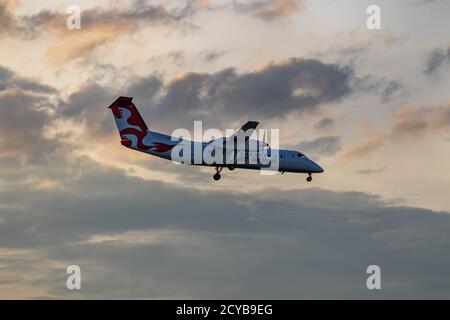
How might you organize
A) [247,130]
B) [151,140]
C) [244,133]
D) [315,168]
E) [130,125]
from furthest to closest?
1. [315,168]
2. [130,125]
3. [151,140]
4. [244,133]
5. [247,130]

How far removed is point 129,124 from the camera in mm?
79500

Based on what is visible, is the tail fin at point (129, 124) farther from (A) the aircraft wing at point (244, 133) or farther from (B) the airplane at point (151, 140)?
(A) the aircraft wing at point (244, 133)

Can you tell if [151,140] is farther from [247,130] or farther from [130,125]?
[247,130]

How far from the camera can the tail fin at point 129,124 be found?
78850 millimetres

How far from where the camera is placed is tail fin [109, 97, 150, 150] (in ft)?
259

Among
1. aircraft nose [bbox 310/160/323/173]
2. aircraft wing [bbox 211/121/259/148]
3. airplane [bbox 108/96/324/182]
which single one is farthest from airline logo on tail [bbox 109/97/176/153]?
aircraft nose [bbox 310/160/323/173]

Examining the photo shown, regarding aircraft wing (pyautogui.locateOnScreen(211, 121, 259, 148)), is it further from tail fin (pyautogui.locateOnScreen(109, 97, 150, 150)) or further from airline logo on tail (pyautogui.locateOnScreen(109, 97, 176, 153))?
tail fin (pyautogui.locateOnScreen(109, 97, 150, 150))

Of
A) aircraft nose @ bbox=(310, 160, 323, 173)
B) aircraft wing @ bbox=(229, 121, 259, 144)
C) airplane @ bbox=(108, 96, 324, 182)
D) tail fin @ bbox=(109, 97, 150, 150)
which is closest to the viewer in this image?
aircraft wing @ bbox=(229, 121, 259, 144)

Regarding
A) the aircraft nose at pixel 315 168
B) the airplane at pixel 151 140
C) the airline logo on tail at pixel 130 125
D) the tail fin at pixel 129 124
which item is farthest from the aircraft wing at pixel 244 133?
the aircraft nose at pixel 315 168

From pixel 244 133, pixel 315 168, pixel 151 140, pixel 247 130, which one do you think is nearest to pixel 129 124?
pixel 151 140
